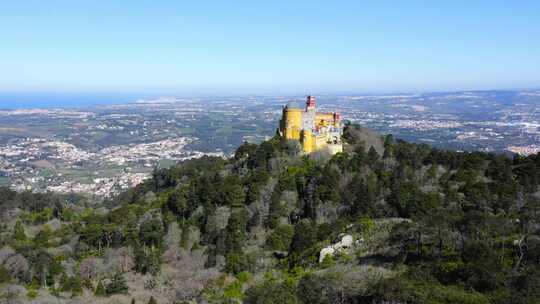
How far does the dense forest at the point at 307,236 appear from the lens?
19.9 metres

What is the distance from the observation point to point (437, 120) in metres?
148

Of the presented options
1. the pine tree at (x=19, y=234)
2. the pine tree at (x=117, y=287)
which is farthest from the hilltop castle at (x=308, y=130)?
the pine tree at (x=19, y=234)

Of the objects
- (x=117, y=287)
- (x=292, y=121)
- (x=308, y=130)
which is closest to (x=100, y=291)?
(x=117, y=287)

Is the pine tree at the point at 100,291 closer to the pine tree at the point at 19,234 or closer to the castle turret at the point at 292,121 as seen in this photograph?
the pine tree at the point at 19,234

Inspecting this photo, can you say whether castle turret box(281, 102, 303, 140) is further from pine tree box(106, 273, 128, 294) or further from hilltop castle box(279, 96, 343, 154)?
pine tree box(106, 273, 128, 294)

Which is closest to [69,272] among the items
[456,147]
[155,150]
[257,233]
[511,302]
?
[257,233]

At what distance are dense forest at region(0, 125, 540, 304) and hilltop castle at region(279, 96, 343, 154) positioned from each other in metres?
1.23

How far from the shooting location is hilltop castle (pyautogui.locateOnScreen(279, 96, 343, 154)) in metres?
43.7

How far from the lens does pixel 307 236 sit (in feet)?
104

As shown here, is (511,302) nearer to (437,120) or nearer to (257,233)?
(257,233)

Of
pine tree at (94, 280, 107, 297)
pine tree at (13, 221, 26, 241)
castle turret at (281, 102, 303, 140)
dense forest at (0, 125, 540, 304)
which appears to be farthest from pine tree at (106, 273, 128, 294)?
castle turret at (281, 102, 303, 140)

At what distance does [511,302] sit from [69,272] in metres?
26.0

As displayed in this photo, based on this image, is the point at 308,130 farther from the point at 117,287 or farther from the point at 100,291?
the point at 100,291

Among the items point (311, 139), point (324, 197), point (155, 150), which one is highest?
point (311, 139)
